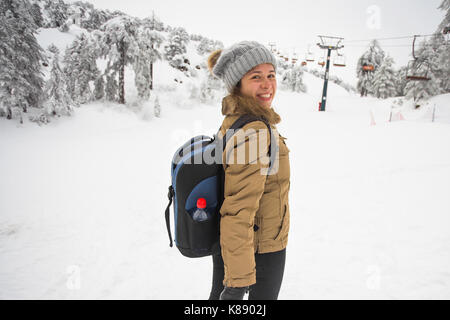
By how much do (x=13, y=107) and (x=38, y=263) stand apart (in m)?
12.3

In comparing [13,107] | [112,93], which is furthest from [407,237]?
[112,93]

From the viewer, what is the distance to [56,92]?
13664 millimetres

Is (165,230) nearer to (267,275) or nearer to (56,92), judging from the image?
(267,275)

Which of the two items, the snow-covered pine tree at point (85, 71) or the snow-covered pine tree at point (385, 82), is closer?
the snow-covered pine tree at point (85, 71)

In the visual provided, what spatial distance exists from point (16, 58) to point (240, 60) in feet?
51.7

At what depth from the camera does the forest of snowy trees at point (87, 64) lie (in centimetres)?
1200

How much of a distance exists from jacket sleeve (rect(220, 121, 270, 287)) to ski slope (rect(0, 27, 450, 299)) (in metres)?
2.07

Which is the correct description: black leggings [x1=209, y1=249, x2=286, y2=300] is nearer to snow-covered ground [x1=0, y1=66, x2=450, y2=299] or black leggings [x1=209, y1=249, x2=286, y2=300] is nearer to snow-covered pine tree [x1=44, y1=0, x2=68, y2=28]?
snow-covered ground [x1=0, y1=66, x2=450, y2=299]

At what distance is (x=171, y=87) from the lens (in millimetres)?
26938

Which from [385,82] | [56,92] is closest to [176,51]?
[56,92]

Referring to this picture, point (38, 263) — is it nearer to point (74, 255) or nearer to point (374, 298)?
point (74, 255)

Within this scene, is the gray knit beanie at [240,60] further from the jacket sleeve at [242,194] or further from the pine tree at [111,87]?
the pine tree at [111,87]

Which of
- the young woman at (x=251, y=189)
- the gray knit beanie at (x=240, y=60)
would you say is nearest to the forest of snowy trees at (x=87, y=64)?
the gray knit beanie at (x=240, y=60)

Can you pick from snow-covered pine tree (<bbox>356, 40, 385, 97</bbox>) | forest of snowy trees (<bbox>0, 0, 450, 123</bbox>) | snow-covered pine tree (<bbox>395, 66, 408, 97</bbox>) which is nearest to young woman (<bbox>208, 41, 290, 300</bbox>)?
forest of snowy trees (<bbox>0, 0, 450, 123</bbox>)
